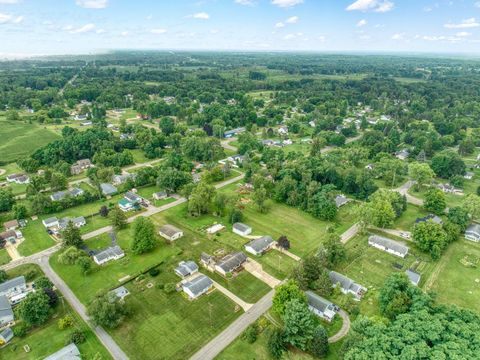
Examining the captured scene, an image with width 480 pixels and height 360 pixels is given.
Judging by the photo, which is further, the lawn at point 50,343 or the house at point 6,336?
the house at point 6,336

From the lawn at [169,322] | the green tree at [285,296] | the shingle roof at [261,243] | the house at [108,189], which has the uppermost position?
the green tree at [285,296]

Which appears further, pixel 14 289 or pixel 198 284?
pixel 198 284

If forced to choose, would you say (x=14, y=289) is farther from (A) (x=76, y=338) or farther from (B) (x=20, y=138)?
(B) (x=20, y=138)

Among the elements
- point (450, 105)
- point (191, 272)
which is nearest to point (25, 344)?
point (191, 272)

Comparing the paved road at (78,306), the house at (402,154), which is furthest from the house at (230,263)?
the house at (402,154)

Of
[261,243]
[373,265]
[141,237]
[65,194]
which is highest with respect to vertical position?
[141,237]

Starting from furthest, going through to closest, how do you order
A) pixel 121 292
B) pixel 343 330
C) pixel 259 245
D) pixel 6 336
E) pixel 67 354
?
pixel 259 245 < pixel 121 292 < pixel 343 330 < pixel 6 336 < pixel 67 354

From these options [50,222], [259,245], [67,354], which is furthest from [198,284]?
[50,222]

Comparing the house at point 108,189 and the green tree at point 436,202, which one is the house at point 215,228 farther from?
the green tree at point 436,202
